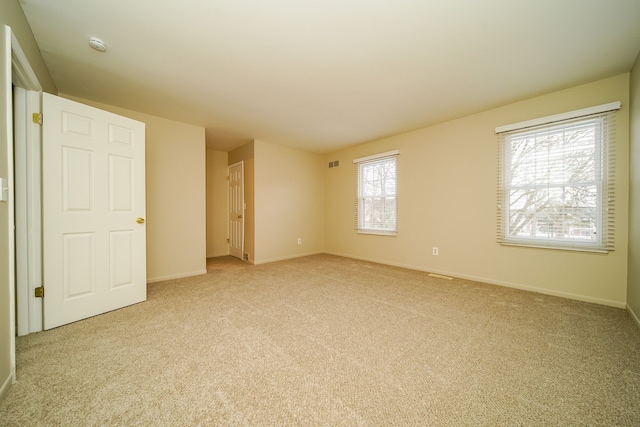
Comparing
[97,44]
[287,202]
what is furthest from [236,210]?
[97,44]

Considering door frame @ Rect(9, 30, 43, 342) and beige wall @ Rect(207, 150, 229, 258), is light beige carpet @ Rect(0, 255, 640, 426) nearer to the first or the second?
door frame @ Rect(9, 30, 43, 342)

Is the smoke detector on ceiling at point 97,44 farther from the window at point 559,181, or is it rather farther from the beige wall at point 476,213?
the window at point 559,181

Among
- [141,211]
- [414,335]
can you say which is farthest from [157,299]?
[414,335]

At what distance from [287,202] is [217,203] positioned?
1682mm

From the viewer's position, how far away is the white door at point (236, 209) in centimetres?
487

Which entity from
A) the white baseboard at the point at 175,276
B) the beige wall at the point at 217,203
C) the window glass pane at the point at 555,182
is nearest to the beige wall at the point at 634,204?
the window glass pane at the point at 555,182

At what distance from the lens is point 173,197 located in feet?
11.7

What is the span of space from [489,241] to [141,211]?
4465 millimetres

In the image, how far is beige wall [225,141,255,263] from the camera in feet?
14.9

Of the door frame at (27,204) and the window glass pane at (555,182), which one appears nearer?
the door frame at (27,204)

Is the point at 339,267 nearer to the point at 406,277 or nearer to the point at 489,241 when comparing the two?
the point at 406,277

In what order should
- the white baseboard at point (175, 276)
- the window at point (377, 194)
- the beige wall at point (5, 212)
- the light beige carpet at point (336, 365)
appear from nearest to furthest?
1. the light beige carpet at point (336, 365)
2. the beige wall at point (5, 212)
3. the white baseboard at point (175, 276)
4. the window at point (377, 194)

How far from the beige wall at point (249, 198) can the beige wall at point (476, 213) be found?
2154 mm

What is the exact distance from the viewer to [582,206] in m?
2.60
